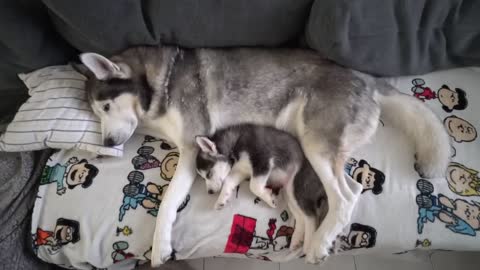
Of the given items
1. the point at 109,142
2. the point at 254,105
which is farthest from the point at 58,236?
the point at 254,105

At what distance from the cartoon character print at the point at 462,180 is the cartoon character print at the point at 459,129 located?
111 millimetres

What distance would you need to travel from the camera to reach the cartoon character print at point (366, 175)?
1319 millimetres

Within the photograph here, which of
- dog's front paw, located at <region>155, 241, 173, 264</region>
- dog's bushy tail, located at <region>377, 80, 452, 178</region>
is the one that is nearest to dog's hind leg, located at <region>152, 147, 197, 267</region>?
dog's front paw, located at <region>155, 241, 173, 264</region>

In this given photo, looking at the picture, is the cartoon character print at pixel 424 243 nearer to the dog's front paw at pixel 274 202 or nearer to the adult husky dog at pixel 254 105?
the adult husky dog at pixel 254 105

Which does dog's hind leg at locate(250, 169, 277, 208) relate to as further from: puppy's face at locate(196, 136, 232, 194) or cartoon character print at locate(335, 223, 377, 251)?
cartoon character print at locate(335, 223, 377, 251)

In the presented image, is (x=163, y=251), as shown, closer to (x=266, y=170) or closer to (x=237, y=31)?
(x=266, y=170)

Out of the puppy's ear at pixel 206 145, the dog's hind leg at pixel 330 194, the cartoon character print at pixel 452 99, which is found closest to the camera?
the dog's hind leg at pixel 330 194

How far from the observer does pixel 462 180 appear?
132 cm

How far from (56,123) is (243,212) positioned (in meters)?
0.76

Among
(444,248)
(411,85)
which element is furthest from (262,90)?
(444,248)

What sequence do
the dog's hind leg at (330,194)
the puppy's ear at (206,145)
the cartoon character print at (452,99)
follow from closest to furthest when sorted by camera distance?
the dog's hind leg at (330,194), the puppy's ear at (206,145), the cartoon character print at (452,99)

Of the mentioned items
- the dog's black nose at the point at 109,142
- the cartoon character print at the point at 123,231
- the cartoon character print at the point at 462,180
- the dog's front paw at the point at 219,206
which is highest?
the dog's black nose at the point at 109,142

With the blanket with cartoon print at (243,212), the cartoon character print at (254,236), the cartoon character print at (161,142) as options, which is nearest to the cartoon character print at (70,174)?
the blanket with cartoon print at (243,212)

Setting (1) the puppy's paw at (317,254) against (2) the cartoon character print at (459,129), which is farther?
(2) the cartoon character print at (459,129)
